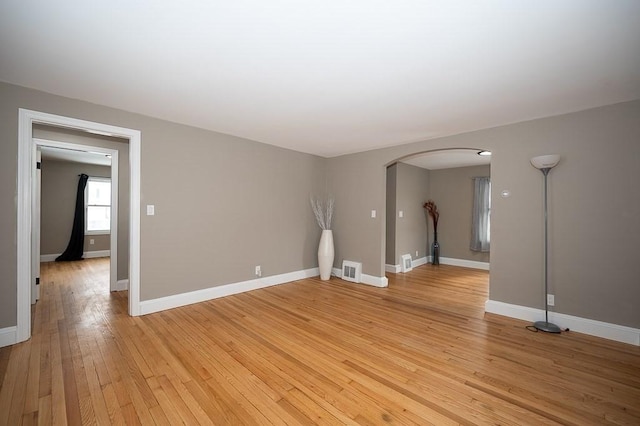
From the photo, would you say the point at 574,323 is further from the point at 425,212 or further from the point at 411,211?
the point at 425,212

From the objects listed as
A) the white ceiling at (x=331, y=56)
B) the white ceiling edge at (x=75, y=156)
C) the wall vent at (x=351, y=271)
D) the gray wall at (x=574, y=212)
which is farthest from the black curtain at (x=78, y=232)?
the gray wall at (x=574, y=212)

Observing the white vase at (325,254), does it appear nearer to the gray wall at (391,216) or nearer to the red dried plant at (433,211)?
the gray wall at (391,216)

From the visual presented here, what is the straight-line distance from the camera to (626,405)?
1785mm

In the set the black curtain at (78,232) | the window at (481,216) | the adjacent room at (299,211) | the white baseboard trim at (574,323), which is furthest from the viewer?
the black curtain at (78,232)

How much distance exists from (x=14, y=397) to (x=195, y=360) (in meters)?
1.09

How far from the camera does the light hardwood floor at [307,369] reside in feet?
5.54

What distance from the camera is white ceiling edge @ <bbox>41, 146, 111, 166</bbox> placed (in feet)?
18.7

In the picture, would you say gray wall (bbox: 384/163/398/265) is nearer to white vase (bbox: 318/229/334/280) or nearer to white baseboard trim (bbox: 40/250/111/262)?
white vase (bbox: 318/229/334/280)

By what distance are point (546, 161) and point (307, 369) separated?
10.7ft

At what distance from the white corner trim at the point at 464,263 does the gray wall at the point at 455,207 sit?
0.24 ft

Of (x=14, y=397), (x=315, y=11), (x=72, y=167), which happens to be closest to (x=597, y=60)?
(x=315, y=11)

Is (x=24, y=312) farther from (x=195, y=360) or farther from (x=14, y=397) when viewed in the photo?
(x=195, y=360)

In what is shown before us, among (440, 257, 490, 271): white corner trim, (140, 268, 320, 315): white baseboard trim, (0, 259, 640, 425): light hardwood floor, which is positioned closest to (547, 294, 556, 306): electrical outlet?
(0, 259, 640, 425): light hardwood floor

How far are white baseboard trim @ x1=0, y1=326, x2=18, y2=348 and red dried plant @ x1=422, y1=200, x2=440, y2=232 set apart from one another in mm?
7106
